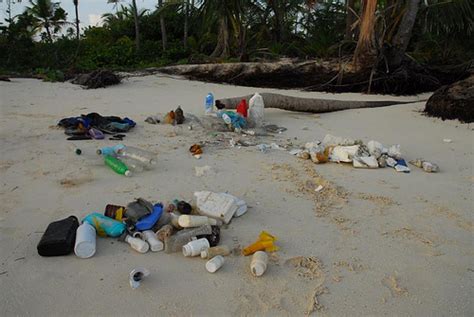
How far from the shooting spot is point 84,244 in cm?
194

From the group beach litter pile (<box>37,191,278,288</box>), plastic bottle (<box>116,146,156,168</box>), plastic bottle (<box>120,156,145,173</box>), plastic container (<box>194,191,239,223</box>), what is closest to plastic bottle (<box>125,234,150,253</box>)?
beach litter pile (<box>37,191,278,288</box>)

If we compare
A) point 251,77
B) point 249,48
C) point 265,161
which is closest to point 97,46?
point 249,48

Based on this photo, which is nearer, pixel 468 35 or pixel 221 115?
pixel 221 115

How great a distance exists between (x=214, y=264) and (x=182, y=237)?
1.00 ft

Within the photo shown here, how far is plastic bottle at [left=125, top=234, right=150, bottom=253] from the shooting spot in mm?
2006

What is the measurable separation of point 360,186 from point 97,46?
607 inches

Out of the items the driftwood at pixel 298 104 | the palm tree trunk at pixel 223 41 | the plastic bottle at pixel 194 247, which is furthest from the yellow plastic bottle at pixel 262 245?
the palm tree trunk at pixel 223 41

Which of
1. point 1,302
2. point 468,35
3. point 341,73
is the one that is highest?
Result: point 468,35

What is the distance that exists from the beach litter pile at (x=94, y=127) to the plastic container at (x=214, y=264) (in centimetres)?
275

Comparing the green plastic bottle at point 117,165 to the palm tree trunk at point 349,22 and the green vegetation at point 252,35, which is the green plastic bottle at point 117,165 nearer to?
the green vegetation at point 252,35

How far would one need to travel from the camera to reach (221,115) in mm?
4914

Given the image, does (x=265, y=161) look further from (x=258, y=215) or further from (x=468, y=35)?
(x=468, y=35)

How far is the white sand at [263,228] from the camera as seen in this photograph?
1683 millimetres

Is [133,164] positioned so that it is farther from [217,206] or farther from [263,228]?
[263,228]
